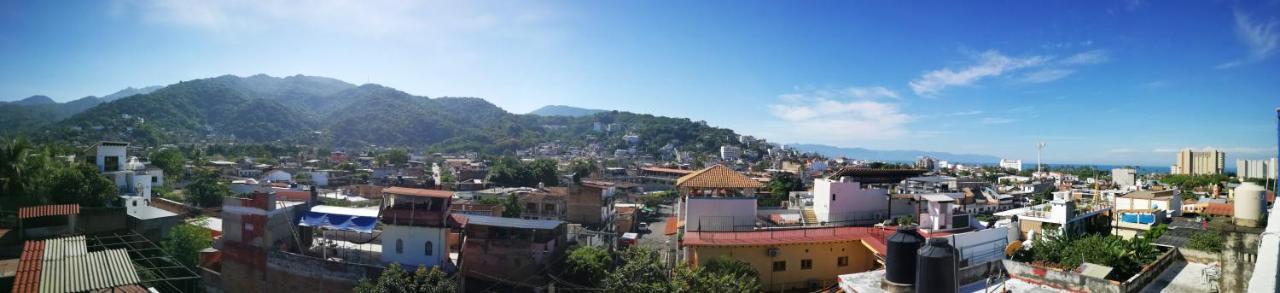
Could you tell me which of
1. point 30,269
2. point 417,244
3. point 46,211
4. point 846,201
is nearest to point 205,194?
point 46,211

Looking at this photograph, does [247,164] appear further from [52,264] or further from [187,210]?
[52,264]

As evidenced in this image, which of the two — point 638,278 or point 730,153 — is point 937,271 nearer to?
point 638,278

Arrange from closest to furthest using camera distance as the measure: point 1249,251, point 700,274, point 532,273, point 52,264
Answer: point 1249,251
point 52,264
point 700,274
point 532,273

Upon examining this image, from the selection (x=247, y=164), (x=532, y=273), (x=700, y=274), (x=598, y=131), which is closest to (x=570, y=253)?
(x=532, y=273)

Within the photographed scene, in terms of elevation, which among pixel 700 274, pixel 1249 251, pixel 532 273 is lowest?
pixel 532 273

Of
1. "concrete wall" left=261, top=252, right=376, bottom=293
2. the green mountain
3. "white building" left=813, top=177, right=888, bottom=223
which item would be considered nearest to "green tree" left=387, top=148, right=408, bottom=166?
the green mountain


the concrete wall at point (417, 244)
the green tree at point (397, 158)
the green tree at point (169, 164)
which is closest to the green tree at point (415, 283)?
the concrete wall at point (417, 244)

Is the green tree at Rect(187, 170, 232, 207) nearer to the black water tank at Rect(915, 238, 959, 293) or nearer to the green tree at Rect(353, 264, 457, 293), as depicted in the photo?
the green tree at Rect(353, 264, 457, 293)
